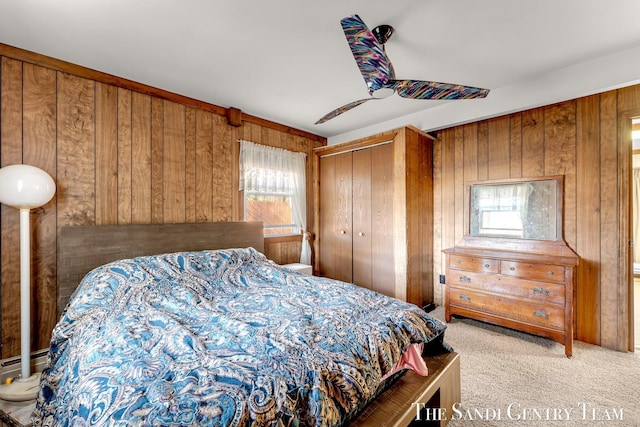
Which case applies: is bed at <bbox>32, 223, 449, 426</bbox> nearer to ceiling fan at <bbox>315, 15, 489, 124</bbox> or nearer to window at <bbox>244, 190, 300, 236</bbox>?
window at <bbox>244, 190, 300, 236</bbox>

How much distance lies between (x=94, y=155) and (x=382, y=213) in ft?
9.62

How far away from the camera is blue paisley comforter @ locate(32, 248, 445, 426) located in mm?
866

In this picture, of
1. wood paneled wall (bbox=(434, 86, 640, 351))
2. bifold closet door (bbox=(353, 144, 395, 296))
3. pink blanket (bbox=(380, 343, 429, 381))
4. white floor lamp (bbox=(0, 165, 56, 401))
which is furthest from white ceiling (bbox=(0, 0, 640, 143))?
pink blanket (bbox=(380, 343, 429, 381))

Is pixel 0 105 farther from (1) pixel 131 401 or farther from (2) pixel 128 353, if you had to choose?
(1) pixel 131 401

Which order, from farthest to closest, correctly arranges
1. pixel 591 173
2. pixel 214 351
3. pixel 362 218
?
pixel 362 218 < pixel 591 173 < pixel 214 351

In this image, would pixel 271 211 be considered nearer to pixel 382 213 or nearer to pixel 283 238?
pixel 283 238

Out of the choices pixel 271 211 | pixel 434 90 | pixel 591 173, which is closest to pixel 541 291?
pixel 591 173

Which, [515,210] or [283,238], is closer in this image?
[515,210]

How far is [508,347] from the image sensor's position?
8.17ft

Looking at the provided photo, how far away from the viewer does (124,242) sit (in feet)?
7.99

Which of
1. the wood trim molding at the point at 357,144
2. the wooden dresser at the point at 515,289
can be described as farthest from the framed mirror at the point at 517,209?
the wood trim molding at the point at 357,144

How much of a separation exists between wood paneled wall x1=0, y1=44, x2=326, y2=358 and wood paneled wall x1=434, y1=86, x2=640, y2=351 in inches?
126

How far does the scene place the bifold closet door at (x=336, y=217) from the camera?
3809mm

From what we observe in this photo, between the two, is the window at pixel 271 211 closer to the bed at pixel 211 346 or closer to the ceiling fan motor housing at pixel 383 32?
the bed at pixel 211 346
